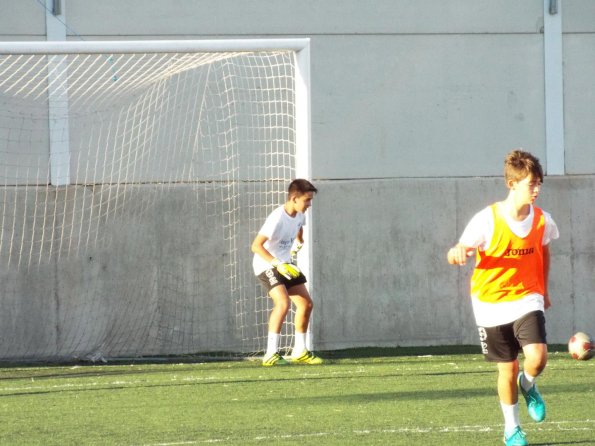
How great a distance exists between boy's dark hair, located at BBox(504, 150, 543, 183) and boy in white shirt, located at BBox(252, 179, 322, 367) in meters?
4.08

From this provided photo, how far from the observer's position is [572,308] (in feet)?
43.9

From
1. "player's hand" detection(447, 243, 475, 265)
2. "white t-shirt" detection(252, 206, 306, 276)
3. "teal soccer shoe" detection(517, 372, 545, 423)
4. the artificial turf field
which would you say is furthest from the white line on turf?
"white t-shirt" detection(252, 206, 306, 276)

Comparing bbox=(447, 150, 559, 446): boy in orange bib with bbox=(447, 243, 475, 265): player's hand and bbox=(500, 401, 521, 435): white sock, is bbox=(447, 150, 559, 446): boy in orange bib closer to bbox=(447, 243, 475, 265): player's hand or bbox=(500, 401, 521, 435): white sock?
bbox=(500, 401, 521, 435): white sock

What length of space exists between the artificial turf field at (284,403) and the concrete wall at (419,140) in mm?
1892

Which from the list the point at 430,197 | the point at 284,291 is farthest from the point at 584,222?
the point at 284,291

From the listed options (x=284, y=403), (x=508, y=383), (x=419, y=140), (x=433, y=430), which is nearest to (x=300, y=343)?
(x=284, y=403)

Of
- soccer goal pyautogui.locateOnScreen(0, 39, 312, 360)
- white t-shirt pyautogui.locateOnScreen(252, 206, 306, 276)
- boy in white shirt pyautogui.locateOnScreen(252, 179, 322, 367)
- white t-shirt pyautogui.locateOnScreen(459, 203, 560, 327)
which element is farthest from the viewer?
soccer goal pyautogui.locateOnScreen(0, 39, 312, 360)

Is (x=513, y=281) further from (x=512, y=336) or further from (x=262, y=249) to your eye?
(x=262, y=249)

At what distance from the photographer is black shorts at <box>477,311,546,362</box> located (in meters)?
6.27

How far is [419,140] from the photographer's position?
13.1 meters

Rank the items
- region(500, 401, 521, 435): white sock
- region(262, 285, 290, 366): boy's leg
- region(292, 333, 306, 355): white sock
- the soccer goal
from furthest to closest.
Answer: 1. the soccer goal
2. region(292, 333, 306, 355): white sock
3. region(262, 285, 290, 366): boy's leg
4. region(500, 401, 521, 435): white sock

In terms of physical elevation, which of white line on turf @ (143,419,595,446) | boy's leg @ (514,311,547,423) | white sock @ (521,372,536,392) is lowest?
white line on turf @ (143,419,595,446)

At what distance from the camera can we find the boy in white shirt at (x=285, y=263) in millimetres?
10352

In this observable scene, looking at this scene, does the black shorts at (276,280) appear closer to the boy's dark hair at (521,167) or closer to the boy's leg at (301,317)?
the boy's leg at (301,317)
